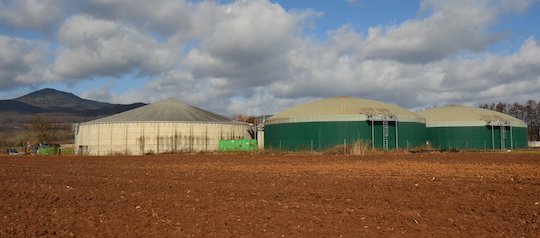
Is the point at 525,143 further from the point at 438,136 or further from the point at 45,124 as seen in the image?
the point at 45,124

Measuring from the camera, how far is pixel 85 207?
12.9 meters

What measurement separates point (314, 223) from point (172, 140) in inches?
1781

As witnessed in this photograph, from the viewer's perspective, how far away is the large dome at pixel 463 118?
186 feet

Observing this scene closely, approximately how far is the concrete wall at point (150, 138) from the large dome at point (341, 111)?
801 cm

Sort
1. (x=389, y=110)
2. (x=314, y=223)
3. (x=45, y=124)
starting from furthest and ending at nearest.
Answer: (x=45, y=124), (x=389, y=110), (x=314, y=223)

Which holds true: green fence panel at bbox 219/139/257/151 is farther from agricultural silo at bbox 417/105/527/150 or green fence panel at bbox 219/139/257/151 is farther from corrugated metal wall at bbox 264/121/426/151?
agricultural silo at bbox 417/105/527/150

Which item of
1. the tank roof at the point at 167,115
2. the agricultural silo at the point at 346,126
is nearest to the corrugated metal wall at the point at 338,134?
the agricultural silo at the point at 346,126

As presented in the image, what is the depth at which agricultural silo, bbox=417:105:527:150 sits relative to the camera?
55.9 metres

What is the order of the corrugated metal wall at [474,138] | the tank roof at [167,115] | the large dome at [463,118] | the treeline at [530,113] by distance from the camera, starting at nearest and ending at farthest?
the corrugated metal wall at [474,138] → the tank roof at [167,115] → the large dome at [463,118] → the treeline at [530,113]

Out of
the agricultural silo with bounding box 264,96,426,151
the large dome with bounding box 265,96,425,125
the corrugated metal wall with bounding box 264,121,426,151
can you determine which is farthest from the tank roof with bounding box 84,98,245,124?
the corrugated metal wall with bounding box 264,121,426,151

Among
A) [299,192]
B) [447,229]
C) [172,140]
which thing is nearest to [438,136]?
[172,140]

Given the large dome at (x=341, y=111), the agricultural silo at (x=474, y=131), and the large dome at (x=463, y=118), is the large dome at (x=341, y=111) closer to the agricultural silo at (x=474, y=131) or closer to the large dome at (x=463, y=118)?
the agricultural silo at (x=474, y=131)

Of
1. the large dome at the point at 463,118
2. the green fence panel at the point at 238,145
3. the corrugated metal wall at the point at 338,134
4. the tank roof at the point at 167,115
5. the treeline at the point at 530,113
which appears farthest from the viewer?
the treeline at the point at 530,113

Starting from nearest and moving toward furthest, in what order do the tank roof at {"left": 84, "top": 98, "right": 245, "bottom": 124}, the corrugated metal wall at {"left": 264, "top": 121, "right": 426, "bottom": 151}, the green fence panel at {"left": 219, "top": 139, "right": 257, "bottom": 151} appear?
the corrugated metal wall at {"left": 264, "top": 121, "right": 426, "bottom": 151} < the green fence panel at {"left": 219, "top": 139, "right": 257, "bottom": 151} < the tank roof at {"left": 84, "top": 98, "right": 245, "bottom": 124}
